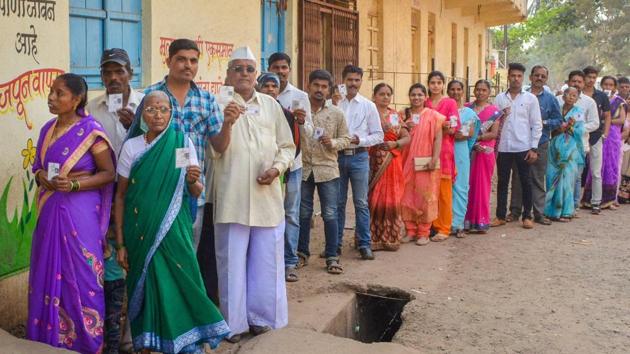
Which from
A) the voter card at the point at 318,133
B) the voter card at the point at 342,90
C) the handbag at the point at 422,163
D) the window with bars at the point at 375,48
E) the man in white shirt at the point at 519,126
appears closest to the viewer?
the voter card at the point at 318,133

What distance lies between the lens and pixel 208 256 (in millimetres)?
5020

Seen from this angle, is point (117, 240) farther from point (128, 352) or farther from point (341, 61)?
point (341, 61)

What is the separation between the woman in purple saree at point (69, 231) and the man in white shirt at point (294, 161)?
2135 millimetres

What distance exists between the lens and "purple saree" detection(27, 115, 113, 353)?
3926 millimetres

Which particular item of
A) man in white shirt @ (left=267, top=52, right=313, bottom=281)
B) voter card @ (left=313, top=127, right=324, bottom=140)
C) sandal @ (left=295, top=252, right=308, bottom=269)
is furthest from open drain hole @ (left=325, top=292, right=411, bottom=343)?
voter card @ (left=313, top=127, right=324, bottom=140)

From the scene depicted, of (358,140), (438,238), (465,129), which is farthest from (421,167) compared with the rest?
(358,140)

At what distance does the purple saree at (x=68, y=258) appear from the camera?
393cm

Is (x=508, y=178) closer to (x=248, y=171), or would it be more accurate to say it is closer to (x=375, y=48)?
(x=375, y=48)

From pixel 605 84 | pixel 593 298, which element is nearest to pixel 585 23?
pixel 605 84

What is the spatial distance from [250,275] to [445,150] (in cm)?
396

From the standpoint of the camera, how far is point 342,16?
11.3 metres

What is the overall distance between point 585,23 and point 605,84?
132 feet

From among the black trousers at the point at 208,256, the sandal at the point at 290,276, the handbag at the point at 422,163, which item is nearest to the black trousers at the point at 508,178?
the handbag at the point at 422,163

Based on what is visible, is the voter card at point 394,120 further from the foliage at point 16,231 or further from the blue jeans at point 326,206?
the foliage at point 16,231
